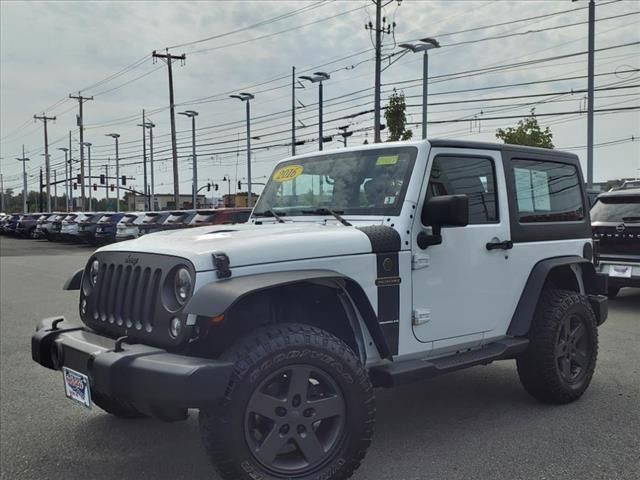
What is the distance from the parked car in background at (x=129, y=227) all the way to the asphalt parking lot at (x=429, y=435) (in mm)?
18559

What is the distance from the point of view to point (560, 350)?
14.7 ft

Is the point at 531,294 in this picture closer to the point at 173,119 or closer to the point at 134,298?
the point at 134,298

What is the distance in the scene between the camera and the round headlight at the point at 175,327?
292 cm

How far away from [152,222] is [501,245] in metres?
20.4

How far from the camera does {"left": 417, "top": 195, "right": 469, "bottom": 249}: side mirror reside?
11.2 ft

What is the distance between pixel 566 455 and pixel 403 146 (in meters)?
2.14

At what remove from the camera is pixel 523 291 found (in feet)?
14.4

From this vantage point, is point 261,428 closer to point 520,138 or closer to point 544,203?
point 544,203

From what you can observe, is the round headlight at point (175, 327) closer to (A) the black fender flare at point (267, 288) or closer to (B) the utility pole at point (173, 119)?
(A) the black fender flare at point (267, 288)

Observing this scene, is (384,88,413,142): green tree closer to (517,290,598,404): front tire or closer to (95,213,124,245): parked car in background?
(95,213,124,245): parked car in background

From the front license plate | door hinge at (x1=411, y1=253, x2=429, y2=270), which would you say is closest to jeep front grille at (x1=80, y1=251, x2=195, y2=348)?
the front license plate

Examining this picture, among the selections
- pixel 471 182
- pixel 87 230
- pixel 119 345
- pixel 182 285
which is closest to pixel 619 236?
pixel 471 182

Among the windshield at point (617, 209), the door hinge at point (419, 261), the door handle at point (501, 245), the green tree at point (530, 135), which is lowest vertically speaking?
the door hinge at point (419, 261)

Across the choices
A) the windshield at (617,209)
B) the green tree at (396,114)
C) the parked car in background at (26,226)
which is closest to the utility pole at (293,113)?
the green tree at (396,114)
